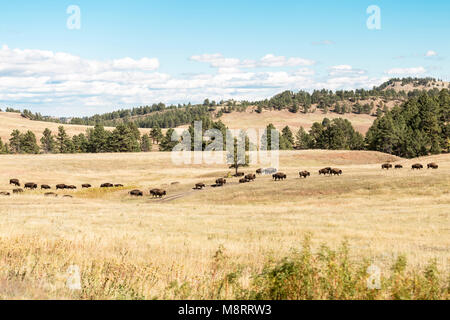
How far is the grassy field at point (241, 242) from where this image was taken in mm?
9102

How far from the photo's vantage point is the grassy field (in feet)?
29.9

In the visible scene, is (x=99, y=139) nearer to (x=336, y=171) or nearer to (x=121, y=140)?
(x=121, y=140)

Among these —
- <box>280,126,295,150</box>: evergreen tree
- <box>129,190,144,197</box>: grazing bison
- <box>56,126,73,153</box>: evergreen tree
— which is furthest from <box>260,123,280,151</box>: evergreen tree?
<box>129,190,144,197</box>: grazing bison

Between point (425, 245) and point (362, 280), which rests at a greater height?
point (362, 280)

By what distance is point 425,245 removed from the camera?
2092 centimetres

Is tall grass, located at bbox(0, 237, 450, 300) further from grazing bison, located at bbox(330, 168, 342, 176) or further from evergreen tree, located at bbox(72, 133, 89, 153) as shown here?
evergreen tree, located at bbox(72, 133, 89, 153)

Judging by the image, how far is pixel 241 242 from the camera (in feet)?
67.4

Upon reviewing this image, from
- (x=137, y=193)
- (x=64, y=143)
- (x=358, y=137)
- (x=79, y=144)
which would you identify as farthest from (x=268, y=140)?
(x=137, y=193)

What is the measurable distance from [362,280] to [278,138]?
149866mm

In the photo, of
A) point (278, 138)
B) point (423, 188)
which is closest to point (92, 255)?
point (423, 188)

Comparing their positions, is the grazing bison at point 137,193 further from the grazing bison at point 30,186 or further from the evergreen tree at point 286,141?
the evergreen tree at point 286,141

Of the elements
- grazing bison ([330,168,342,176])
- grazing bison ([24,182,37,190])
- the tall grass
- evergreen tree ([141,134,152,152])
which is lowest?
grazing bison ([24,182,37,190])

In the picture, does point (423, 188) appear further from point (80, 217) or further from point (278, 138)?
point (278, 138)

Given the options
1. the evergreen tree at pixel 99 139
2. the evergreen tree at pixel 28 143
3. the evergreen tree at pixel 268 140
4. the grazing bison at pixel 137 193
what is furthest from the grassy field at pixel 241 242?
the evergreen tree at pixel 28 143
